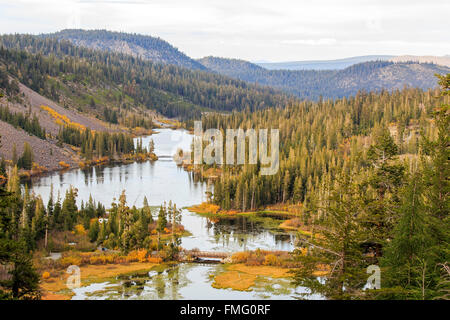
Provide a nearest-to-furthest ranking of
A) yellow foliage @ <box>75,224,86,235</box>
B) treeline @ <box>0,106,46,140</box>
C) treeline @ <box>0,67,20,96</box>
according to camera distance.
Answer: yellow foliage @ <box>75,224,86,235</box> < treeline @ <box>0,106,46,140</box> < treeline @ <box>0,67,20,96</box>

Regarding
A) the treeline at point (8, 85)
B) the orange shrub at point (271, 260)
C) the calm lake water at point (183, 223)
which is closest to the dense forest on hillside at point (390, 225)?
the calm lake water at point (183, 223)

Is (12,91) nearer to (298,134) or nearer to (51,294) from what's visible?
(298,134)

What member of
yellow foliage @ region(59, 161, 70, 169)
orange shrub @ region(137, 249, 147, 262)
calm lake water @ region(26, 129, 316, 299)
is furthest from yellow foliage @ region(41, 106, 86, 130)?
orange shrub @ region(137, 249, 147, 262)

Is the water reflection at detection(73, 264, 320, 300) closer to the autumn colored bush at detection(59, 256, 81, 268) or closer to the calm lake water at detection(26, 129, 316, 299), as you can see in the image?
the calm lake water at detection(26, 129, 316, 299)

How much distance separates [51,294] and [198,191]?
66575mm

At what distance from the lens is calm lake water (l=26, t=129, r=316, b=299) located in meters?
48.4

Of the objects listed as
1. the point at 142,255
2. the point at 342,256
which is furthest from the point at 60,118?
the point at 342,256

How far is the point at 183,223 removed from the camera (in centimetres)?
8206

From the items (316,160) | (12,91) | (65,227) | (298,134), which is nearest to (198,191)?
(316,160)

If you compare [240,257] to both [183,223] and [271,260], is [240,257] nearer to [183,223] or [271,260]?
[271,260]

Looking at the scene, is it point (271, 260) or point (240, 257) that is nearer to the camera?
point (271, 260)

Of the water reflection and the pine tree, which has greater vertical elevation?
the pine tree

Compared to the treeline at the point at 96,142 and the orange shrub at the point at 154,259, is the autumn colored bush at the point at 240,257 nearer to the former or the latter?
the orange shrub at the point at 154,259
